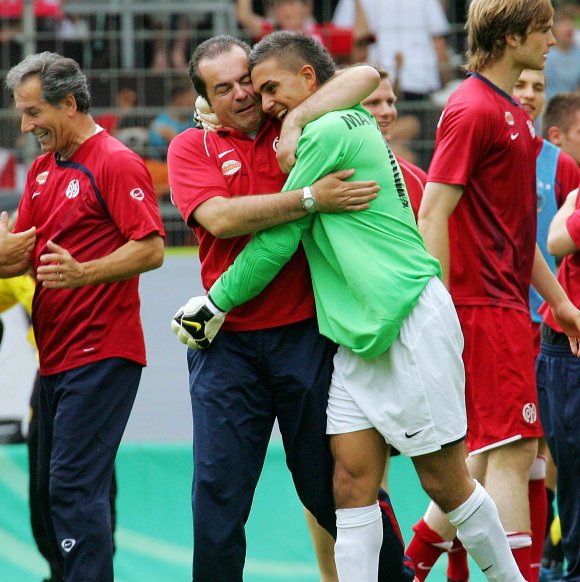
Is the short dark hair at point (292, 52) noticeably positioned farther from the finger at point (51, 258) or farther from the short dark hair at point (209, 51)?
the finger at point (51, 258)

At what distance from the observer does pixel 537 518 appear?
482 cm

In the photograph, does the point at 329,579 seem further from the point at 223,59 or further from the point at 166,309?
the point at 166,309

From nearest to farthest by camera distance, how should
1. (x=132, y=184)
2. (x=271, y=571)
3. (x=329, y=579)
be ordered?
(x=132, y=184), (x=329, y=579), (x=271, y=571)

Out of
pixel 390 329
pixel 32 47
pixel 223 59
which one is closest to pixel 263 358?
pixel 390 329

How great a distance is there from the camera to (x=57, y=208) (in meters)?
4.33

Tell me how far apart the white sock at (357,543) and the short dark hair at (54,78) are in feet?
5.90

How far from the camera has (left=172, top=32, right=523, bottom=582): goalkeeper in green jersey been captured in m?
3.64

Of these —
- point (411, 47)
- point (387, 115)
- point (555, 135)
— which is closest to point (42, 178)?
point (387, 115)

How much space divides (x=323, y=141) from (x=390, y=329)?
591 mm

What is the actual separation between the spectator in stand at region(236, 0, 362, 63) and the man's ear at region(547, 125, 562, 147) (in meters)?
1.73

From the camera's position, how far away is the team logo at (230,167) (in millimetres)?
3857

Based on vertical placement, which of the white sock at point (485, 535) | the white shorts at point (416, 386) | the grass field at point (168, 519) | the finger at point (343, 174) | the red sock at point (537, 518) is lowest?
the grass field at point (168, 519)

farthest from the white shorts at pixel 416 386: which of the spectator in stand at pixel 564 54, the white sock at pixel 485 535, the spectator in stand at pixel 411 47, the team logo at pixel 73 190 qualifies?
the spectator in stand at pixel 564 54

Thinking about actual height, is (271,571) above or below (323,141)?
below
